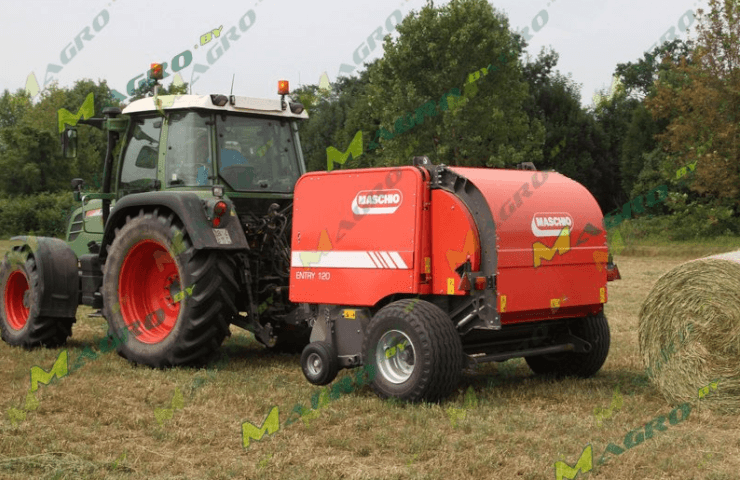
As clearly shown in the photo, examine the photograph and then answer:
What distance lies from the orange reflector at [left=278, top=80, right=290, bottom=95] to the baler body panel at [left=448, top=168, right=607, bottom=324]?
251cm

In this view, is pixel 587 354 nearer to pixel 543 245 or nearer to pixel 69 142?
pixel 543 245

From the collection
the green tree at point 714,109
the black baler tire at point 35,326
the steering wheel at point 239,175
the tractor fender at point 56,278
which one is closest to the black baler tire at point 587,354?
the steering wheel at point 239,175

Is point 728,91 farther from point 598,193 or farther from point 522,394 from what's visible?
point 522,394

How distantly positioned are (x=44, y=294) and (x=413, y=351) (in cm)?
406

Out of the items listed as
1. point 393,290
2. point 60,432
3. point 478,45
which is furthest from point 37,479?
point 478,45

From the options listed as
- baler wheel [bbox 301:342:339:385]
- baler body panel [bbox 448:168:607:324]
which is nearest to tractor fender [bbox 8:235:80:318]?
baler wheel [bbox 301:342:339:385]

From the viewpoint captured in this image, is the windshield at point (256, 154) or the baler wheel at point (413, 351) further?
the windshield at point (256, 154)

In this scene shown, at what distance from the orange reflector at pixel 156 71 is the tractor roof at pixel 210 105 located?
0.20 metres

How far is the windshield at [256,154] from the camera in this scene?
8117mm

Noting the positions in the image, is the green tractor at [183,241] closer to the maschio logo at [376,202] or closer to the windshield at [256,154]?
the windshield at [256,154]

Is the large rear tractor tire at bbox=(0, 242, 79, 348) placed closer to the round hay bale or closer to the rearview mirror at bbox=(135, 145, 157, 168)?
the rearview mirror at bbox=(135, 145, 157, 168)

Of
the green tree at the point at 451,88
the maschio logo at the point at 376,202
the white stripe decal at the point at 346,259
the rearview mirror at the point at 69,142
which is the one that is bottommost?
the white stripe decal at the point at 346,259

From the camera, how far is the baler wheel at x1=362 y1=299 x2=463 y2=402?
20.2 feet

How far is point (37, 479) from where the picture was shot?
4.52 meters
